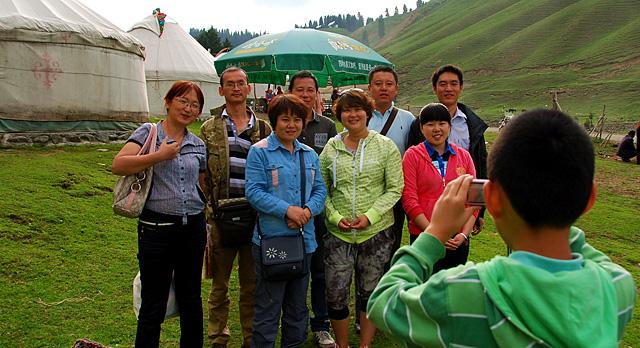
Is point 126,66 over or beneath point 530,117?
over

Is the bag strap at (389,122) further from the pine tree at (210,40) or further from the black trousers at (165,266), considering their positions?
the pine tree at (210,40)

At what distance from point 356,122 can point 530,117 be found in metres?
2.32

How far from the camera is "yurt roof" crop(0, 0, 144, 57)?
372 inches

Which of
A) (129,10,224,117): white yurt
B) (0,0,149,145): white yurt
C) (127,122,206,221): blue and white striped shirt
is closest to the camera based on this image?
(127,122,206,221): blue and white striped shirt

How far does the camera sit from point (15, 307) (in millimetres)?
3789

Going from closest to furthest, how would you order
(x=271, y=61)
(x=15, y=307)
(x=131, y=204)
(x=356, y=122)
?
(x=131, y=204), (x=356, y=122), (x=15, y=307), (x=271, y=61)

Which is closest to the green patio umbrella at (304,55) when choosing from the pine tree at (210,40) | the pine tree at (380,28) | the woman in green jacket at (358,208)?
the woman in green jacket at (358,208)

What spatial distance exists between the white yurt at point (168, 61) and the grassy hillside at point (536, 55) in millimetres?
21781

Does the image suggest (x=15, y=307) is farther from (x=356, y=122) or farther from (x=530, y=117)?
(x=530, y=117)

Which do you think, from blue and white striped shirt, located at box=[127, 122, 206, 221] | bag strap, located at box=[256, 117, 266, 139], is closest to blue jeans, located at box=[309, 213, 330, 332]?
bag strap, located at box=[256, 117, 266, 139]

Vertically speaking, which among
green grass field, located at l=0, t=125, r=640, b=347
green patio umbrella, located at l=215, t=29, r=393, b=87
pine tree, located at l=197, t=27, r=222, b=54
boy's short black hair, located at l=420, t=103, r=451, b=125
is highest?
pine tree, located at l=197, t=27, r=222, b=54

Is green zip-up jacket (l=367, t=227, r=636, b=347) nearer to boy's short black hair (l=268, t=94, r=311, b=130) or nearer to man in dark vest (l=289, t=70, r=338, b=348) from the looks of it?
boy's short black hair (l=268, t=94, r=311, b=130)

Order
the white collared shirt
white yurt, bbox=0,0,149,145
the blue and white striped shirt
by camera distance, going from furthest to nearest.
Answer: white yurt, bbox=0,0,149,145 < the white collared shirt < the blue and white striped shirt

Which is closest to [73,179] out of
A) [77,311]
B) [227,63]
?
[227,63]
